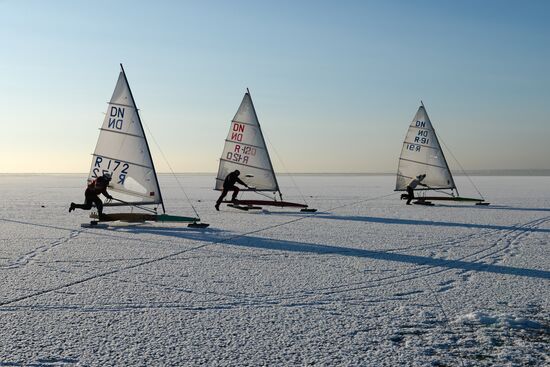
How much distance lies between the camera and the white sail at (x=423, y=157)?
2412 centimetres

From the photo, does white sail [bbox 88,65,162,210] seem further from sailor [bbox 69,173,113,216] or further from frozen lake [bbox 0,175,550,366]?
frozen lake [bbox 0,175,550,366]

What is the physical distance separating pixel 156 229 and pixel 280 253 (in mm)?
4955

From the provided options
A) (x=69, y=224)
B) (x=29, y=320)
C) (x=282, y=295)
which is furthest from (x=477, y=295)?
(x=69, y=224)

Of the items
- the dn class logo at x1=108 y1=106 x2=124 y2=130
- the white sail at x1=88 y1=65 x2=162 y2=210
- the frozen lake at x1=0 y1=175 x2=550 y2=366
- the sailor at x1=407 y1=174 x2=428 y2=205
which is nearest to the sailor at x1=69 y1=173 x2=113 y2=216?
the white sail at x1=88 y1=65 x2=162 y2=210

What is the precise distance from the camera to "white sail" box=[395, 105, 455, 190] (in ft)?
79.2

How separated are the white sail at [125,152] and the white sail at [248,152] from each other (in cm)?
609

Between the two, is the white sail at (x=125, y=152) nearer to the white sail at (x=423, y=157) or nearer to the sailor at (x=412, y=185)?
the sailor at (x=412, y=185)

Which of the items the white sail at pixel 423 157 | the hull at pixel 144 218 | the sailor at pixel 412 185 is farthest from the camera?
the white sail at pixel 423 157

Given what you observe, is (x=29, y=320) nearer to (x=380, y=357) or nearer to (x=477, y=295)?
(x=380, y=357)

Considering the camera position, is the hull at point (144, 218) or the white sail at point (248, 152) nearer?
the hull at point (144, 218)

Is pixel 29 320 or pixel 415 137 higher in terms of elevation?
pixel 415 137

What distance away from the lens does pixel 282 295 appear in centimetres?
656

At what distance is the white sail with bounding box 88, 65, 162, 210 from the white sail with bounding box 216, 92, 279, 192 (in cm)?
609

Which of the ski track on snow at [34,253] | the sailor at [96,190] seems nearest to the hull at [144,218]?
the sailor at [96,190]
